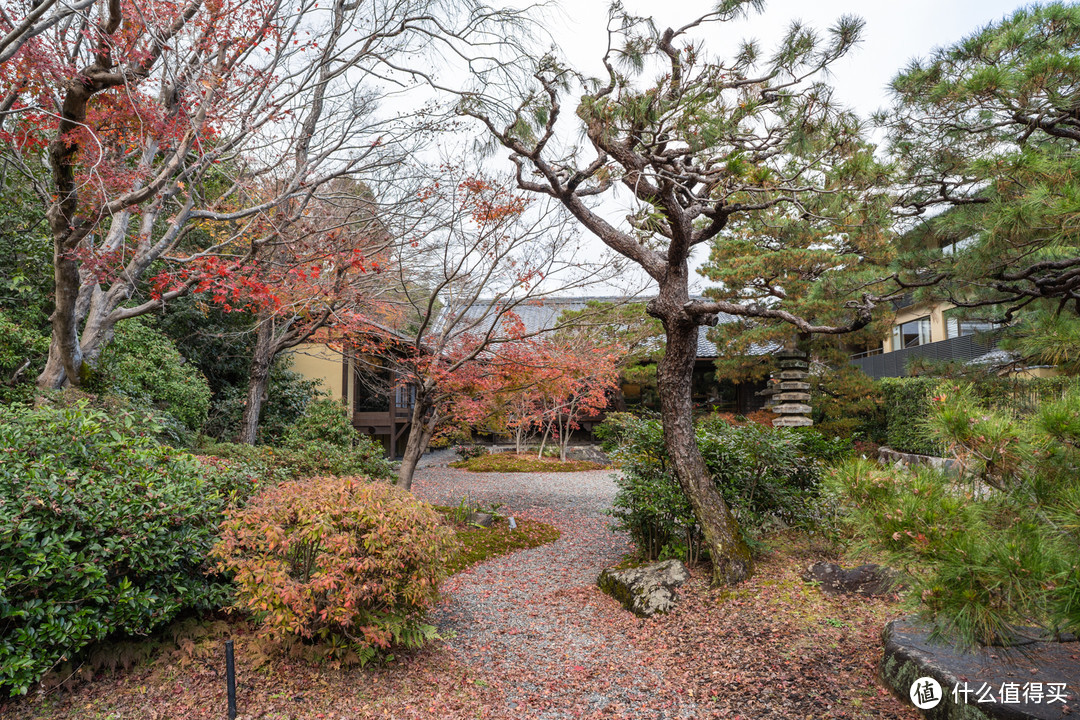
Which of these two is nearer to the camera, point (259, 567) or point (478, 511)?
point (259, 567)

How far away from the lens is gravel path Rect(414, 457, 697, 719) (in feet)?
10.7

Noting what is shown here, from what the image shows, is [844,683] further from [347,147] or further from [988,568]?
[347,147]

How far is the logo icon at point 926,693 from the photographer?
104 inches

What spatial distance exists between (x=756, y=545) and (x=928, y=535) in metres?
3.21

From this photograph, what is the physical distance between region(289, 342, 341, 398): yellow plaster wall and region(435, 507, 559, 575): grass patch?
627 cm

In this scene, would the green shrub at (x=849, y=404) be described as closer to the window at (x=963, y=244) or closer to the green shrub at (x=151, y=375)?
the window at (x=963, y=244)

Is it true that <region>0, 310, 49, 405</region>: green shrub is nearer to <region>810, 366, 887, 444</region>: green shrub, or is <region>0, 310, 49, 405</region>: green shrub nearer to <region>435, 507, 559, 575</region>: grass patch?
<region>435, 507, 559, 575</region>: grass patch

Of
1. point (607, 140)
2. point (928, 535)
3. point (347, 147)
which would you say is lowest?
point (928, 535)

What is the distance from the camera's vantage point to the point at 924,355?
14461mm

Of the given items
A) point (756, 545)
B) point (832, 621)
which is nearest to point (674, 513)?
point (756, 545)

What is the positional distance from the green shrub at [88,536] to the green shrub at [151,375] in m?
2.69

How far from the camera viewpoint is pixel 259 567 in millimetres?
3100

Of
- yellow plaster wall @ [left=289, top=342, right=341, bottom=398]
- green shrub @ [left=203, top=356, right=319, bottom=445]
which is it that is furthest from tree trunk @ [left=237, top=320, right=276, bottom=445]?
yellow plaster wall @ [left=289, top=342, right=341, bottom=398]

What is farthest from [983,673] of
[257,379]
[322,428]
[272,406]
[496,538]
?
[272,406]
